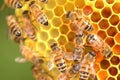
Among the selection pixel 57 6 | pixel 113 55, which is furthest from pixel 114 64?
pixel 57 6

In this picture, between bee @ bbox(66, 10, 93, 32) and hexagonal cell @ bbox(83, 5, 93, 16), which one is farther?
hexagonal cell @ bbox(83, 5, 93, 16)

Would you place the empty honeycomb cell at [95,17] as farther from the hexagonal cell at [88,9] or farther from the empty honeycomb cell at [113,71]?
the empty honeycomb cell at [113,71]

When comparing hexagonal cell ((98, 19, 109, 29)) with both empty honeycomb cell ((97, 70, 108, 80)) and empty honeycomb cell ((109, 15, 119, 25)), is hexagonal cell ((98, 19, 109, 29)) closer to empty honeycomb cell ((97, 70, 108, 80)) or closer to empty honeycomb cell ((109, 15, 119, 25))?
empty honeycomb cell ((109, 15, 119, 25))

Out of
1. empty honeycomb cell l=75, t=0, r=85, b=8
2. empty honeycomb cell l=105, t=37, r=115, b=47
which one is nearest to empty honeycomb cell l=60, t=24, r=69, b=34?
empty honeycomb cell l=75, t=0, r=85, b=8

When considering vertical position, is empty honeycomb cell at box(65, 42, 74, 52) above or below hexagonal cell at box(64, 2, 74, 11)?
Result: below

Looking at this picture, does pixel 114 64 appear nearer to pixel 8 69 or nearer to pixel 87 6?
pixel 87 6

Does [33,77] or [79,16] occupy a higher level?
[79,16]

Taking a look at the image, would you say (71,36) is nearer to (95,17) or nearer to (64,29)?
(64,29)

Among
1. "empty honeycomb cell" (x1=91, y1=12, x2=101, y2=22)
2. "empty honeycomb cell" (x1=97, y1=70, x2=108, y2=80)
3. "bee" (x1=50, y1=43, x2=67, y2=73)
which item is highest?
"empty honeycomb cell" (x1=91, y1=12, x2=101, y2=22)

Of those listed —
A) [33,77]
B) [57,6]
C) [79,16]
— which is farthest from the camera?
[33,77]
